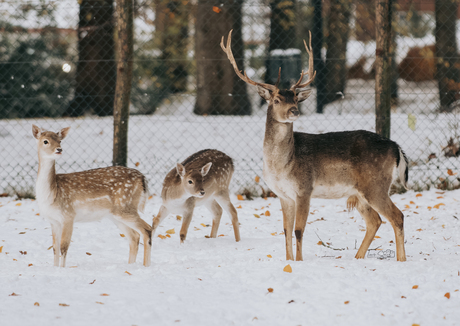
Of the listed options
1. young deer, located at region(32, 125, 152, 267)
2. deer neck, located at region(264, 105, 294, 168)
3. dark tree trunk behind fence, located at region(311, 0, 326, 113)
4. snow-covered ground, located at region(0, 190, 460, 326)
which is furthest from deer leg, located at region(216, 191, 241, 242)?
dark tree trunk behind fence, located at region(311, 0, 326, 113)

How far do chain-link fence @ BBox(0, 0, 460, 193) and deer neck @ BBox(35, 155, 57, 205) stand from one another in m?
3.52

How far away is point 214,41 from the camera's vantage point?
41.9 ft

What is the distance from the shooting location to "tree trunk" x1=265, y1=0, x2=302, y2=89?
13055mm

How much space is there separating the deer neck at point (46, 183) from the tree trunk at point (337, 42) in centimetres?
989

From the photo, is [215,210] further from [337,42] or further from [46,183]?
[337,42]

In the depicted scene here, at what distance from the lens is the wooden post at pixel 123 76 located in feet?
27.8

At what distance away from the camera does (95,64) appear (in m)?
13.2

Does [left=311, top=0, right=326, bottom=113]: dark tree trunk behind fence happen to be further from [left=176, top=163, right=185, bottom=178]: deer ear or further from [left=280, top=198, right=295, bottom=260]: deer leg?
[left=280, top=198, right=295, bottom=260]: deer leg

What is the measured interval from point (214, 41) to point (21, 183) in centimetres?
542

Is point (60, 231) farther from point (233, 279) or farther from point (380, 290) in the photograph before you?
point (380, 290)

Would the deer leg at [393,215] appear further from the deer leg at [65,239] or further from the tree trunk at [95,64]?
the tree trunk at [95,64]

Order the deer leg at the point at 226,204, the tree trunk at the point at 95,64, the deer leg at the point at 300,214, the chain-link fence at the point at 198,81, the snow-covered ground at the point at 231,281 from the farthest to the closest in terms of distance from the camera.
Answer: the tree trunk at the point at 95,64 < the chain-link fence at the point at 198,81 < the deer leg at the point at 226,204 < the deer leg at the point at 300,214 < the snow-covered ground at the point at 231,281

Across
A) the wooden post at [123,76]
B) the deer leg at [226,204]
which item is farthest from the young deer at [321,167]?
the wooden post at [123,76]

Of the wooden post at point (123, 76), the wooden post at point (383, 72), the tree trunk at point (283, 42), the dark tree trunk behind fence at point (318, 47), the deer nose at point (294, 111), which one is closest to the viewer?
the deer nose at point (294, 111)
